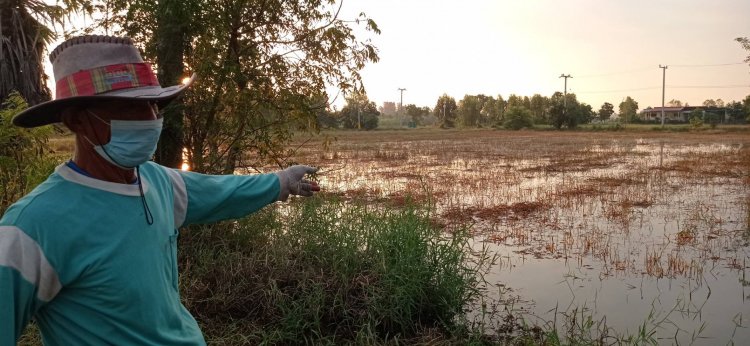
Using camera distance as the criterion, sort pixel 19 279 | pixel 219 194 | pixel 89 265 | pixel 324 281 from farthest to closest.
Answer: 1. pixel 324 281
2. pixel 219 194
3. pixel 89 265
4. pixel 19 279

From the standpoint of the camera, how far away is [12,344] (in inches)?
48.1

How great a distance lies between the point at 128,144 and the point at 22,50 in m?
11.7

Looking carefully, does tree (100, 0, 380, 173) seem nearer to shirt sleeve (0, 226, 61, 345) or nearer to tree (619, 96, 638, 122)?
shirt sleeve (0, 226, 61, 345)

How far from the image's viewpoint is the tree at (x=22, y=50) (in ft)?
33.3

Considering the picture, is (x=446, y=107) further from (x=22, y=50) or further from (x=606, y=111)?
(x=22, y=50)

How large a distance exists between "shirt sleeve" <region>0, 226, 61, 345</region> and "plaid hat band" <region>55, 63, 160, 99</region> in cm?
40

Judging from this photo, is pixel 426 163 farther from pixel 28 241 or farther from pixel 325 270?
pixel 28 241

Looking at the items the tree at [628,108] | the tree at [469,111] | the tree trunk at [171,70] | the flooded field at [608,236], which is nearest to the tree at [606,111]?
the tree at [628,108]

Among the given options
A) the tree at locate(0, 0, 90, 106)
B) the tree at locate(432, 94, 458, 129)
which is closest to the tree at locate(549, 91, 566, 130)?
the tree at locate(432, 94, 458, 129)

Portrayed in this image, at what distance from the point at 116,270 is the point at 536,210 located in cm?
962

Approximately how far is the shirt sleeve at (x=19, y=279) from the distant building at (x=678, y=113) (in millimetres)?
72383

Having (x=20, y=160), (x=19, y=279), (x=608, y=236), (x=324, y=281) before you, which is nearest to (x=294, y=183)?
(x=19, y=279)

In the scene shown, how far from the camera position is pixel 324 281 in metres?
4.22

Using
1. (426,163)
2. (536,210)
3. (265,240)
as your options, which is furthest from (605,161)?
(265,240)
